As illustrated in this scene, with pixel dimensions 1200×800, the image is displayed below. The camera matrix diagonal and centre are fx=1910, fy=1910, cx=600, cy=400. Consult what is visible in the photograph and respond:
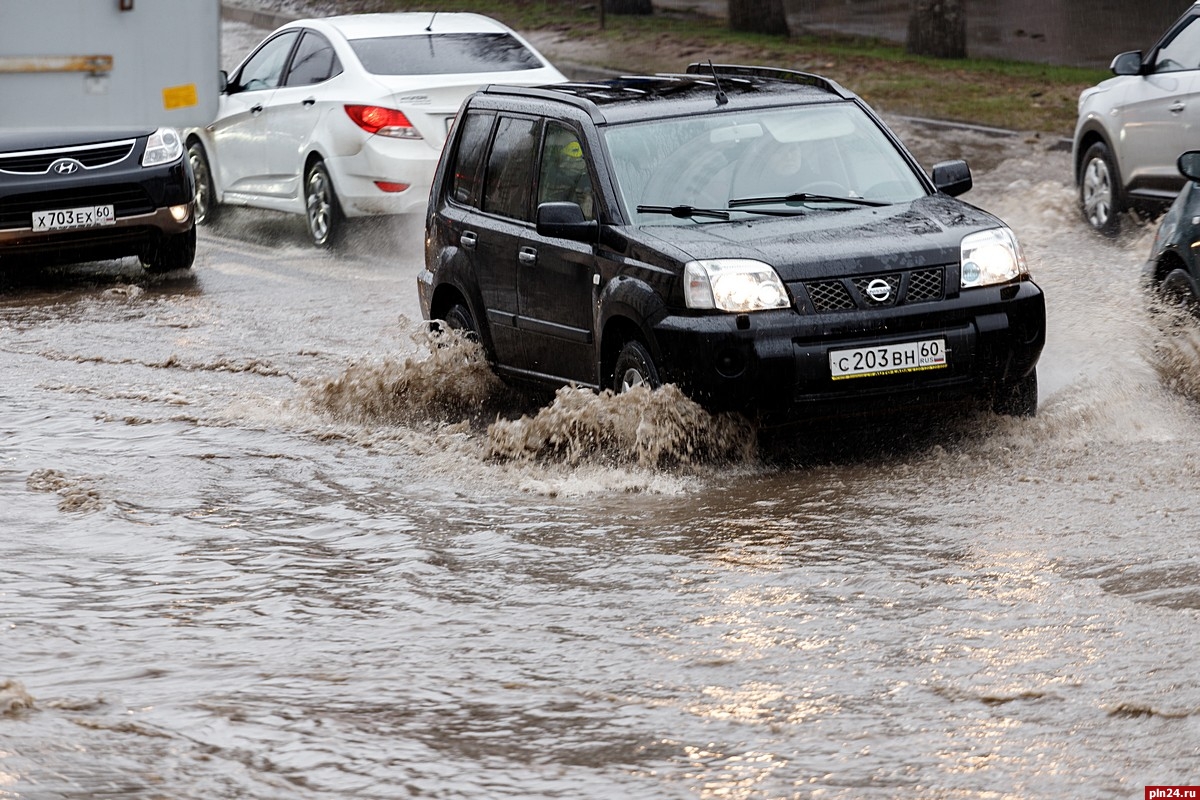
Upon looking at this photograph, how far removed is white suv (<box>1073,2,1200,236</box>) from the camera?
12695 mm

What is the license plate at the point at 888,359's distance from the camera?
24.3ft

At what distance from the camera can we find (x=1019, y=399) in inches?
314

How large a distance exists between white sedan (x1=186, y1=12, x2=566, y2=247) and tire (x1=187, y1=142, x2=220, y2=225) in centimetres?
44

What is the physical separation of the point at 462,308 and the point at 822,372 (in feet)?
9.03

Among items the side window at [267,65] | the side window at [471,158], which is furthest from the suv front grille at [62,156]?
the side window at [471,158]

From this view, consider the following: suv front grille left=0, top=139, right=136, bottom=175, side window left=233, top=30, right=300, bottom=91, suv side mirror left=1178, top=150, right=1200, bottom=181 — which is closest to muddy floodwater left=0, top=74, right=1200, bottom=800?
suv side mirror left=1178, top=150, right=1200, bottom=181

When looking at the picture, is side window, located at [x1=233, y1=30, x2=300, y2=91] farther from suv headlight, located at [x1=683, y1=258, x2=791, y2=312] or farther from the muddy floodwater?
suv headlight, located at [x1=683, y1=258, x2=791, y2=312]

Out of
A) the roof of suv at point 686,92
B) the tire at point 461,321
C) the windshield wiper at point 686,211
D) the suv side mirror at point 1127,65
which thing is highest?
the roof of suv at point 686,92

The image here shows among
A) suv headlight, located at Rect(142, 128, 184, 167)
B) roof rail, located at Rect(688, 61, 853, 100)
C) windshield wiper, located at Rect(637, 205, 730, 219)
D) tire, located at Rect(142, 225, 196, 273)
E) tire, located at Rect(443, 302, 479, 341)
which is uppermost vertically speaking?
roof rail, located at Rect(688, 61, 853, 100)

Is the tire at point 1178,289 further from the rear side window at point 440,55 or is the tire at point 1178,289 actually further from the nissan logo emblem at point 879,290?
the rear side window at point 440,55

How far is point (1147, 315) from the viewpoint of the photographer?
9.09 metres

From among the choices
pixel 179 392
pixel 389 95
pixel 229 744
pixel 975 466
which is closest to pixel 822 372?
pixel 975 466

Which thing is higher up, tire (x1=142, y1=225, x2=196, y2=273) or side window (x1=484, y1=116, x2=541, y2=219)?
→ side window (x1=484, y1=116, x2=541, y2=219)

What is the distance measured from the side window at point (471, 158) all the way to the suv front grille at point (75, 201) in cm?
471
